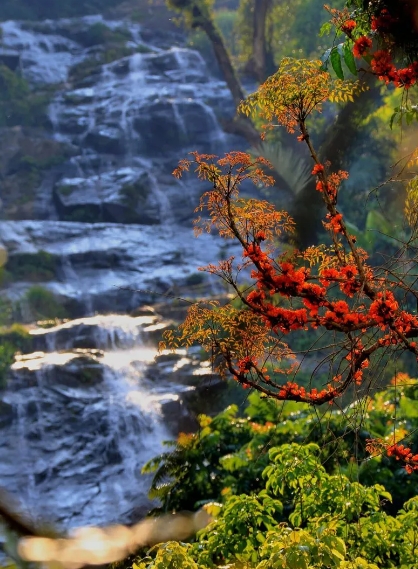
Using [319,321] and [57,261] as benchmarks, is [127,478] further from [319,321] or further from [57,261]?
[319,321]

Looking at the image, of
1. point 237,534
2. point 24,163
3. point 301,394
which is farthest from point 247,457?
point 24,163

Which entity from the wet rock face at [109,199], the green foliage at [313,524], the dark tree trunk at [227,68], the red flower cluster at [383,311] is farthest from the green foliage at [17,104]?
the red flower cluster at [383,311]

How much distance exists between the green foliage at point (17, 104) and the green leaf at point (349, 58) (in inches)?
909

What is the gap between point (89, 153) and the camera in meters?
23.0

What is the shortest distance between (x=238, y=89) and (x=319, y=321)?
1894 centimetres

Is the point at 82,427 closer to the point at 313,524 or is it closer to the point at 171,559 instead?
the point at 313,524

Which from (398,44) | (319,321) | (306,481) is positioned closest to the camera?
(319,321)

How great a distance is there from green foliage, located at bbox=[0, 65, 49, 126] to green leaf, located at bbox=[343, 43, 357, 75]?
23.1 metres

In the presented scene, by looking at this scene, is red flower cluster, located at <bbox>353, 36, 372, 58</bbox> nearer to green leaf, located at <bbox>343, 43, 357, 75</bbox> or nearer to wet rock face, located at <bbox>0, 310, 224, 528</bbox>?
green leaf, located at <bbox>343, 43, 357, 75</bbox>

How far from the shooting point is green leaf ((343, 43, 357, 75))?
2.47 meters

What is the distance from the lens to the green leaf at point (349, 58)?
2.47 meters

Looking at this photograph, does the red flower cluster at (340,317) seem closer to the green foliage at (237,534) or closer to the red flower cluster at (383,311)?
the red flower cluster at (383,311)

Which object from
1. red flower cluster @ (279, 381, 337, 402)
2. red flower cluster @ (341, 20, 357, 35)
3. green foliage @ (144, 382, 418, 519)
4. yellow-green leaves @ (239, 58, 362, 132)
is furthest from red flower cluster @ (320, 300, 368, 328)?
green foliage @ (144, 382, 418, 519)

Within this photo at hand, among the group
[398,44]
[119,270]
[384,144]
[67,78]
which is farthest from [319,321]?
[67,78]
